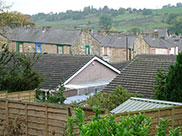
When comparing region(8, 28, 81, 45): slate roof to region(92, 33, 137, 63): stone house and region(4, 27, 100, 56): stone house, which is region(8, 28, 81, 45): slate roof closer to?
region(4, 27, 100, 56): stone house

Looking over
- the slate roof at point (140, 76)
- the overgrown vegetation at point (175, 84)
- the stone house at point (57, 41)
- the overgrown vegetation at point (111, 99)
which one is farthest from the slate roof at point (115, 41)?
the overgrown vegetation at point (175, 84)

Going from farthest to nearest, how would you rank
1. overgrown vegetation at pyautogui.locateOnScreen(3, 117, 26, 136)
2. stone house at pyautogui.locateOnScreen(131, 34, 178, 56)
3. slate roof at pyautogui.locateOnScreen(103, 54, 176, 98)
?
1. stone house at pyautogui.locateOnScreen(131, 34, 178, 56)
2. slate roof at pyautogui.locateOnScreen(103, 54, 176, 98)
3. overgrown vegetation at pyautogui.locateOnScreen(3, 117, 26, 136)

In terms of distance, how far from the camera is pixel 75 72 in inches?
861

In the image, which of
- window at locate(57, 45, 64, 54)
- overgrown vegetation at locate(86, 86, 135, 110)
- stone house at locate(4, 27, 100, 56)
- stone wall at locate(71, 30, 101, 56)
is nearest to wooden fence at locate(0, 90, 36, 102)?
overgrown vegetation at locate(86, 86, 135, 110)

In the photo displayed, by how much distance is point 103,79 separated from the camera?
2498cm

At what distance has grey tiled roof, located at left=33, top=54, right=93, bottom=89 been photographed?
21.6m

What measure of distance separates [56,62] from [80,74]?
2499 mm

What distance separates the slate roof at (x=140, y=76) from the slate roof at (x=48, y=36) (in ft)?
69.7

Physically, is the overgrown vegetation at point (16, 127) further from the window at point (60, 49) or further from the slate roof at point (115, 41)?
the slate roof at point (115, 41)

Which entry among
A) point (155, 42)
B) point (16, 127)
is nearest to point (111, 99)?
point (16, 127)

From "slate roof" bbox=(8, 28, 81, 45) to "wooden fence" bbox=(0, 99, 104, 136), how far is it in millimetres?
31496

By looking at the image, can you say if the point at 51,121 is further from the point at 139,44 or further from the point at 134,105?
the point at 139,44

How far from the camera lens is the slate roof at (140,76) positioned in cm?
1833

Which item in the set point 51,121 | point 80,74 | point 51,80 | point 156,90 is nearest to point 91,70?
point 80,74
